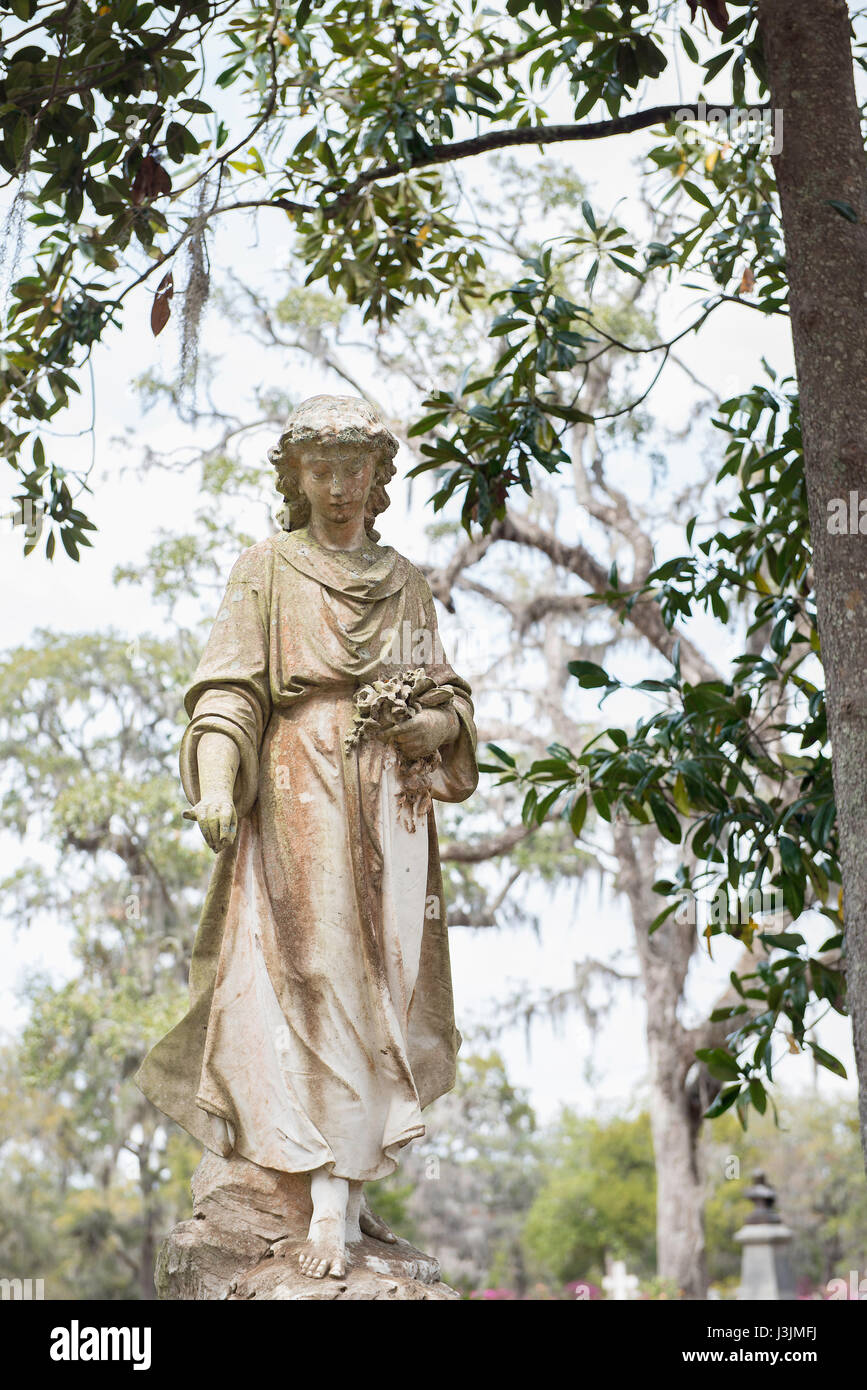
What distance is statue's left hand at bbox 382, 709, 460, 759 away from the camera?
3.83 meters

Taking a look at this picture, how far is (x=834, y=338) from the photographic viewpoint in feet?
14.1

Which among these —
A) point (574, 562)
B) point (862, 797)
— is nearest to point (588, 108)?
point (862, 797)

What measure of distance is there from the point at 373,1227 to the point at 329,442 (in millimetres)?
1909

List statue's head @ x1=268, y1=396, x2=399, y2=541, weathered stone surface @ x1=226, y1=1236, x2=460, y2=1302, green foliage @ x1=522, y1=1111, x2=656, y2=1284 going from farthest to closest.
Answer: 1. green foliage @ x1=522, y1=1111, x2=656, y2=1284
2. statue's head @ x1=268, y1=396, x2=399, y2=541
3. weathered stone surface @ x1=226, y1=1236, x2=460, y2=1302

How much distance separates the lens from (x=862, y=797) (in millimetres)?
4012

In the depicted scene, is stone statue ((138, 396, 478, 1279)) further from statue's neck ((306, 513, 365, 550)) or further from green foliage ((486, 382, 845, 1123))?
green foliage ((486, 382, 845, 1123))

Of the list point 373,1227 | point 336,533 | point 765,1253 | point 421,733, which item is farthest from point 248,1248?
point 765,1253

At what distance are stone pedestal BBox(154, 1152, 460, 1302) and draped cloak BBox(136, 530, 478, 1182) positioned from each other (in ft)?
0.27

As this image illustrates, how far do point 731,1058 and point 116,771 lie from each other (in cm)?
1254

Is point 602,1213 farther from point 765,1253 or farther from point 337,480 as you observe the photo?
A: point 337,480

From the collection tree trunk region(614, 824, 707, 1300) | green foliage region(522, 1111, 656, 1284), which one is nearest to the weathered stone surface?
tree trunk region(614, 824, 707, 1300)

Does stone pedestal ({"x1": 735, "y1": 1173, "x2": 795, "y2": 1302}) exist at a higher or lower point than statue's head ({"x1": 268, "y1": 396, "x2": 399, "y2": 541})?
lower
